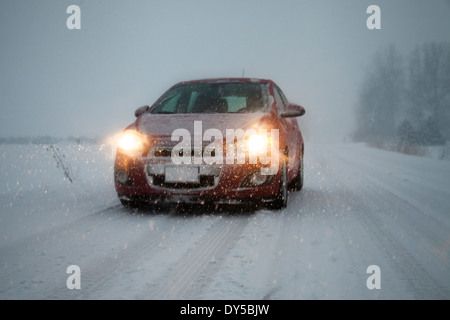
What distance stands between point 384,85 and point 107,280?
5216cm

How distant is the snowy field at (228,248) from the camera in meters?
2.22

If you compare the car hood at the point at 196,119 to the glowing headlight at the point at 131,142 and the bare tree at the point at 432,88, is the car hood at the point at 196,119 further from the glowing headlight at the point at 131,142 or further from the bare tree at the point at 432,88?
the bare tree at the point at 432,88

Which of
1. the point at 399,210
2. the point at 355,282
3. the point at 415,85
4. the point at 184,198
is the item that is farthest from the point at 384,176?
the point at 415,85

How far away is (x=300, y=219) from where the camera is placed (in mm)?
4062

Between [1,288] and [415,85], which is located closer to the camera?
[1,288]

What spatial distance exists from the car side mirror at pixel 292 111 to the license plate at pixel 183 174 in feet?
5.32

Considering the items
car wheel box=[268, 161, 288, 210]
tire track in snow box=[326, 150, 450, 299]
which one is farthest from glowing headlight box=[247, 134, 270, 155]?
tire track in snow box=[326, 150, 450, 299]

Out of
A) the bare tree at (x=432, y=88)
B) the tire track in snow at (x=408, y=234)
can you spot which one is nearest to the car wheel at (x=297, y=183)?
the tire track in snow at (x=408, y=234)

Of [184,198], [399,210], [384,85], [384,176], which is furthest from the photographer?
[384,85]

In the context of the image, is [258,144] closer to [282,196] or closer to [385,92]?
[282,196]

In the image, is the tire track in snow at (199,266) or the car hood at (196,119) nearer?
the tire track in snow at (199,266)

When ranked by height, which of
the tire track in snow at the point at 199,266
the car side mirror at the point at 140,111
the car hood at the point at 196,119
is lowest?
the tire track in snow at the point at 199,266

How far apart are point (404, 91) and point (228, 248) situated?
160 ft
